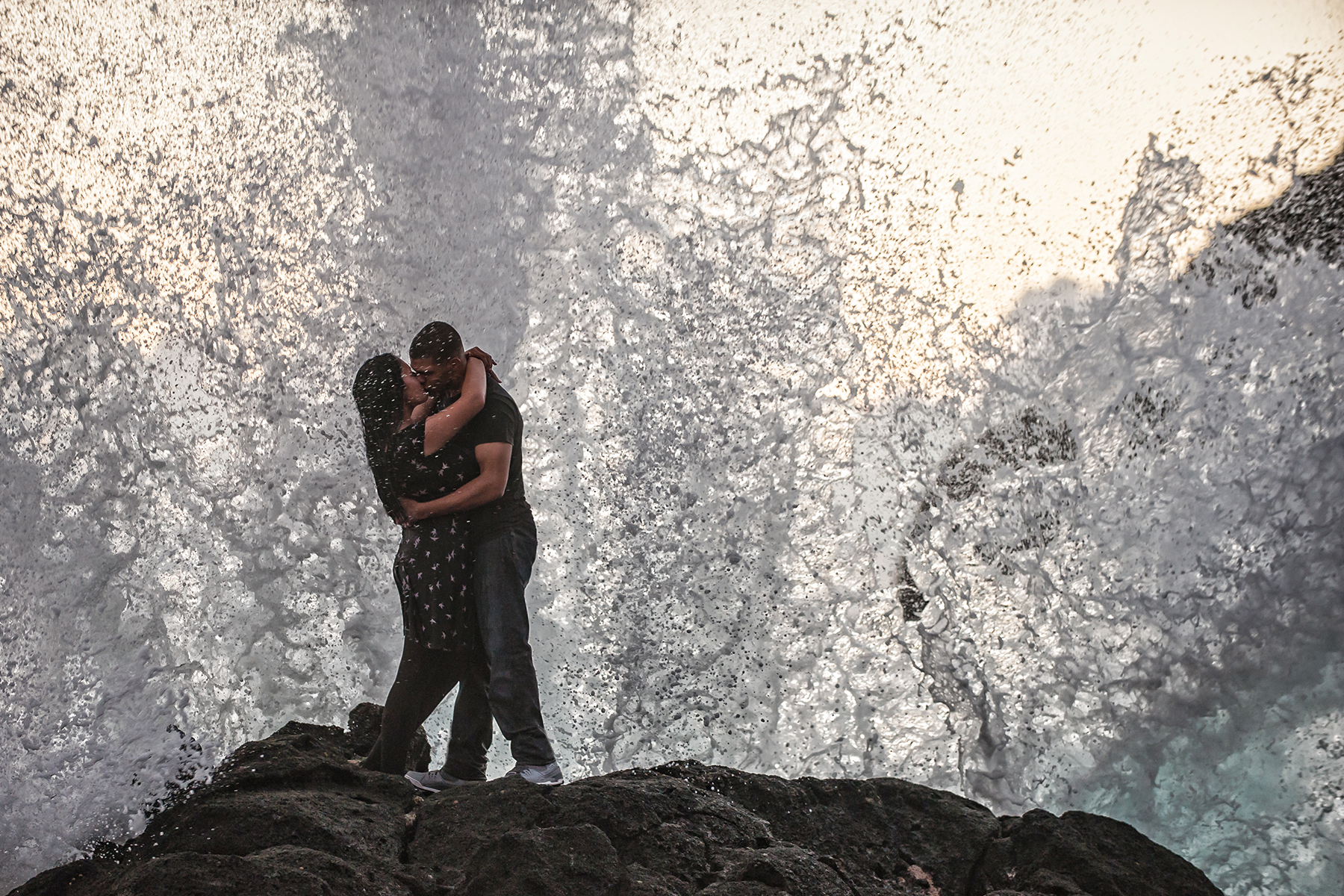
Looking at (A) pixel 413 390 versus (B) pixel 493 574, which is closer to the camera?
(B) pixel 493 574

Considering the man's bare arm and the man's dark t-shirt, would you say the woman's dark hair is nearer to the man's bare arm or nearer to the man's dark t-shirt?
the man's bare arm

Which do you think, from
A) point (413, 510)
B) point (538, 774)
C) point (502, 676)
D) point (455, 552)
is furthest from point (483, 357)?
point (538, 774)

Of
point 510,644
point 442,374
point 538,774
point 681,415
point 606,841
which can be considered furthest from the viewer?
point 681,415

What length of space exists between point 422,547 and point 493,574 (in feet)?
0.90

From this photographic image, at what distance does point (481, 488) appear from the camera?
3.16 meters

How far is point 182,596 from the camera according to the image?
4.98 meters

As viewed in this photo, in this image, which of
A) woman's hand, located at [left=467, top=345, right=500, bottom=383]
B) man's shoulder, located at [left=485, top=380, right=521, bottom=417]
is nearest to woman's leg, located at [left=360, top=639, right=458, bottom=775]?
man's shoulder, located at [left=485, top=380, right=521, bottom=417]

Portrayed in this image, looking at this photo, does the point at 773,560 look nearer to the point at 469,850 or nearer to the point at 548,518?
the point at 548,518

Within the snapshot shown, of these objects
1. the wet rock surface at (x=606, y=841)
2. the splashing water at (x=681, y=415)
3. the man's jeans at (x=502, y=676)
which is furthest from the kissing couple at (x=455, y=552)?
the splashing water at (x=681, y=415)

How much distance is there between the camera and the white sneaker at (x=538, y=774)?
117 inches

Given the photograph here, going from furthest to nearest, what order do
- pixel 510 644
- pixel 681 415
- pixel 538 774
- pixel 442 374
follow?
pixel 681 415
pixel 442 374
pixel 510 644
pixel 538 774

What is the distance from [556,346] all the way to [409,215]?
1.33 metres

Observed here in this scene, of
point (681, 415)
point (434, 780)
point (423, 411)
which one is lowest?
point (434, 780)

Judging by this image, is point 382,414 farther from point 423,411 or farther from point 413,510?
point 413,510
